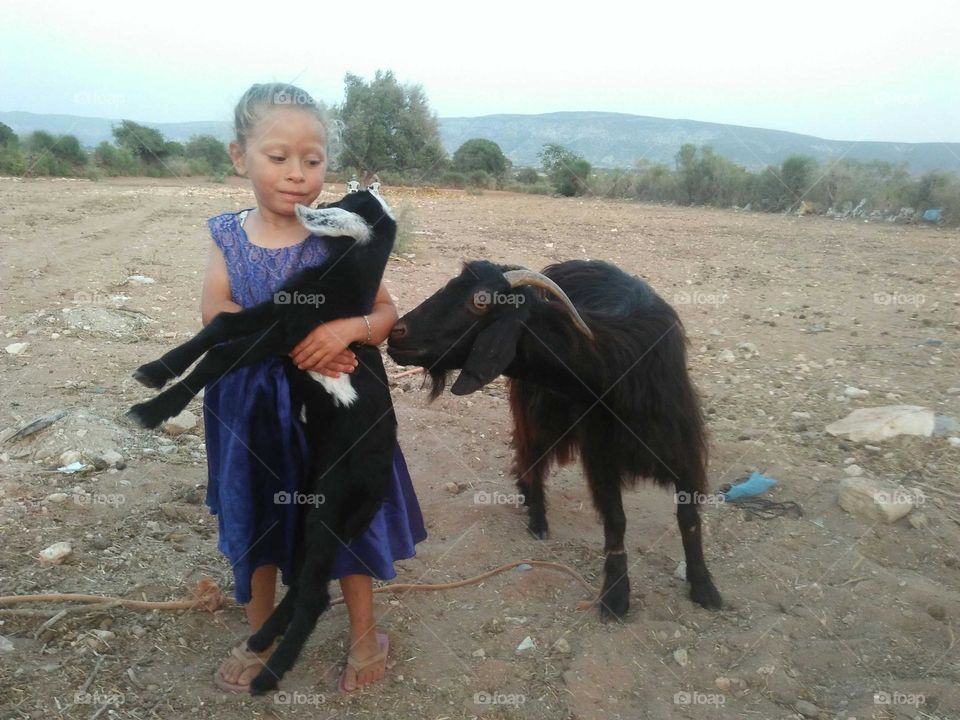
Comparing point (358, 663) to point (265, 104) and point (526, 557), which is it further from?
point (265, 104)

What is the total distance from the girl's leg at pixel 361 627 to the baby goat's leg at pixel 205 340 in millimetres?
980

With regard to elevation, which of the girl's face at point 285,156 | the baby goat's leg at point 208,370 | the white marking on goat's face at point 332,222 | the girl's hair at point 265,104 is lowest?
the baby goat's leg at point 208,370

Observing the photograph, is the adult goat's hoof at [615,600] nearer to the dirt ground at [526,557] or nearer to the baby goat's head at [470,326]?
the dirt ground at [526,557]

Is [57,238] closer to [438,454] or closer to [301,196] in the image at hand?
[438,454]

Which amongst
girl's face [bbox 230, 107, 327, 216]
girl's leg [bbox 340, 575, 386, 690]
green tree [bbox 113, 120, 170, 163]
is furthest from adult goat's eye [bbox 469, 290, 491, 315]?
green tree [bbox 113, 120, 170, 163]

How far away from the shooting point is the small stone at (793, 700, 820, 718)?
266 centimetres

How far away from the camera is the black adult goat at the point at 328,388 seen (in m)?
2.20

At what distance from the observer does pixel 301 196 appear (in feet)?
7.62

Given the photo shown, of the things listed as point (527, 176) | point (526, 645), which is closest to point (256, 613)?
point (526, 645)

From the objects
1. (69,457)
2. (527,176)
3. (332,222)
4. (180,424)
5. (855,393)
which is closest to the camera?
(332,222)

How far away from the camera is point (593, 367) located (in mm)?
2957

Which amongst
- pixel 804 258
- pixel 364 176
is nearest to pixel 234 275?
pixel 804 258

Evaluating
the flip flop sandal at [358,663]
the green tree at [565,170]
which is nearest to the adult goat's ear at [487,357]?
the flip flop sandal at [358,663]

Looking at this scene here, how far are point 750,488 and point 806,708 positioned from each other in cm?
160
